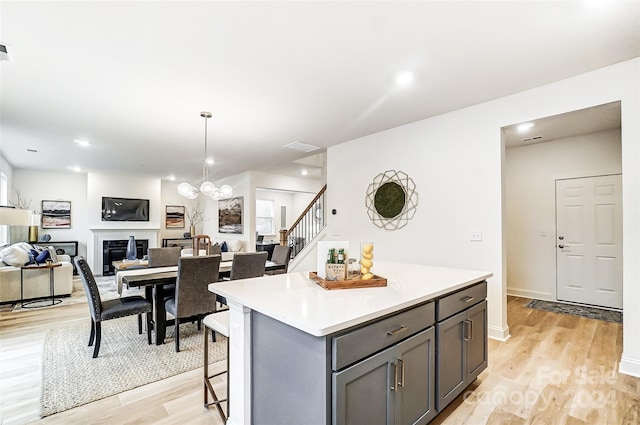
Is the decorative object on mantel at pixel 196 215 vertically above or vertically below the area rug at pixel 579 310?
above

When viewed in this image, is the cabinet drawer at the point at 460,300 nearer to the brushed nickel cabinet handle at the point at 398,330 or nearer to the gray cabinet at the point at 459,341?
the gray cabinet at the point at 459,341

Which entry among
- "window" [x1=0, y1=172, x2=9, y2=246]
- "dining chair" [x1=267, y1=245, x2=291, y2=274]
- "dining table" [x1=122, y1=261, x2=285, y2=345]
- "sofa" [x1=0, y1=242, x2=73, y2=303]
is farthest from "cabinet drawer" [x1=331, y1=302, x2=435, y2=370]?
"window" [x1=0, y1=172, x2=9, y2=246]

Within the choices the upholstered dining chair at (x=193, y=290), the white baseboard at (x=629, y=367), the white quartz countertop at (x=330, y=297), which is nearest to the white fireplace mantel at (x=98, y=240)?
the upholstered dining chair at (x=193, y=290)

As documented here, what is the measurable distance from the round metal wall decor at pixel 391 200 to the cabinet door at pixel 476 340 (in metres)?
1.94

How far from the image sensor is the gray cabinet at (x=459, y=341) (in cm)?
180

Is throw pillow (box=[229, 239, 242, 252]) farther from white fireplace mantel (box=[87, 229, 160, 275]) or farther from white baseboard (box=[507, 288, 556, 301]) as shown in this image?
white baseboard (box=[507, 288, 556, 301])

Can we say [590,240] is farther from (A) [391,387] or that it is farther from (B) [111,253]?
(B) [111,253]

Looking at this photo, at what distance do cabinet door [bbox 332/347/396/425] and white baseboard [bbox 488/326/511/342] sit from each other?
2373 mm

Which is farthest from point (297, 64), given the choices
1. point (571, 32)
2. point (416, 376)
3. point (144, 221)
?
point (144, 221)

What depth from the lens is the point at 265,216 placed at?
1085cm

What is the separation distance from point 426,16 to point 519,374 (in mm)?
2818

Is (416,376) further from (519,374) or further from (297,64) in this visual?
(297,64)

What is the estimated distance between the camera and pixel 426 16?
6.44 feet

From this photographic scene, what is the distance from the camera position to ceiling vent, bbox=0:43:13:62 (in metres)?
2.25
